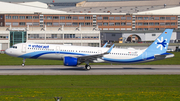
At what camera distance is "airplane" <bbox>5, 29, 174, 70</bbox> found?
129ft

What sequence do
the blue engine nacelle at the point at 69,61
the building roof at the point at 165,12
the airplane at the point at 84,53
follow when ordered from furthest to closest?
the building roof at the point at 165,12 < the airplane at the point at 84,53 < the blue engine nacelle at the point at 69,61

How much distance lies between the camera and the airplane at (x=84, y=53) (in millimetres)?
39188

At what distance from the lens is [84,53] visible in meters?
40.7

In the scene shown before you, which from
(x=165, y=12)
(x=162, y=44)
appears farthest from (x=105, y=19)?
(x=162, y=44)

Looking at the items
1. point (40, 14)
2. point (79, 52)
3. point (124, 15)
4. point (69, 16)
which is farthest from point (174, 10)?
point (79, 52)

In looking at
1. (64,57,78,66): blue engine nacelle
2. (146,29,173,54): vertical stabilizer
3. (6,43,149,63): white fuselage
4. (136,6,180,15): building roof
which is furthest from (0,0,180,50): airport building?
(64,57,78,66): blue engine nacelle

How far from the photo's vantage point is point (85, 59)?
3975cm

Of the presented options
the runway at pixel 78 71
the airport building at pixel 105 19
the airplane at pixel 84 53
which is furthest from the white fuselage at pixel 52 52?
the airport building at pixel 105 19

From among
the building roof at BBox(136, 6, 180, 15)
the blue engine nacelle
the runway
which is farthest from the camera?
the building roof at BBox(136, 6, 180, 15)
